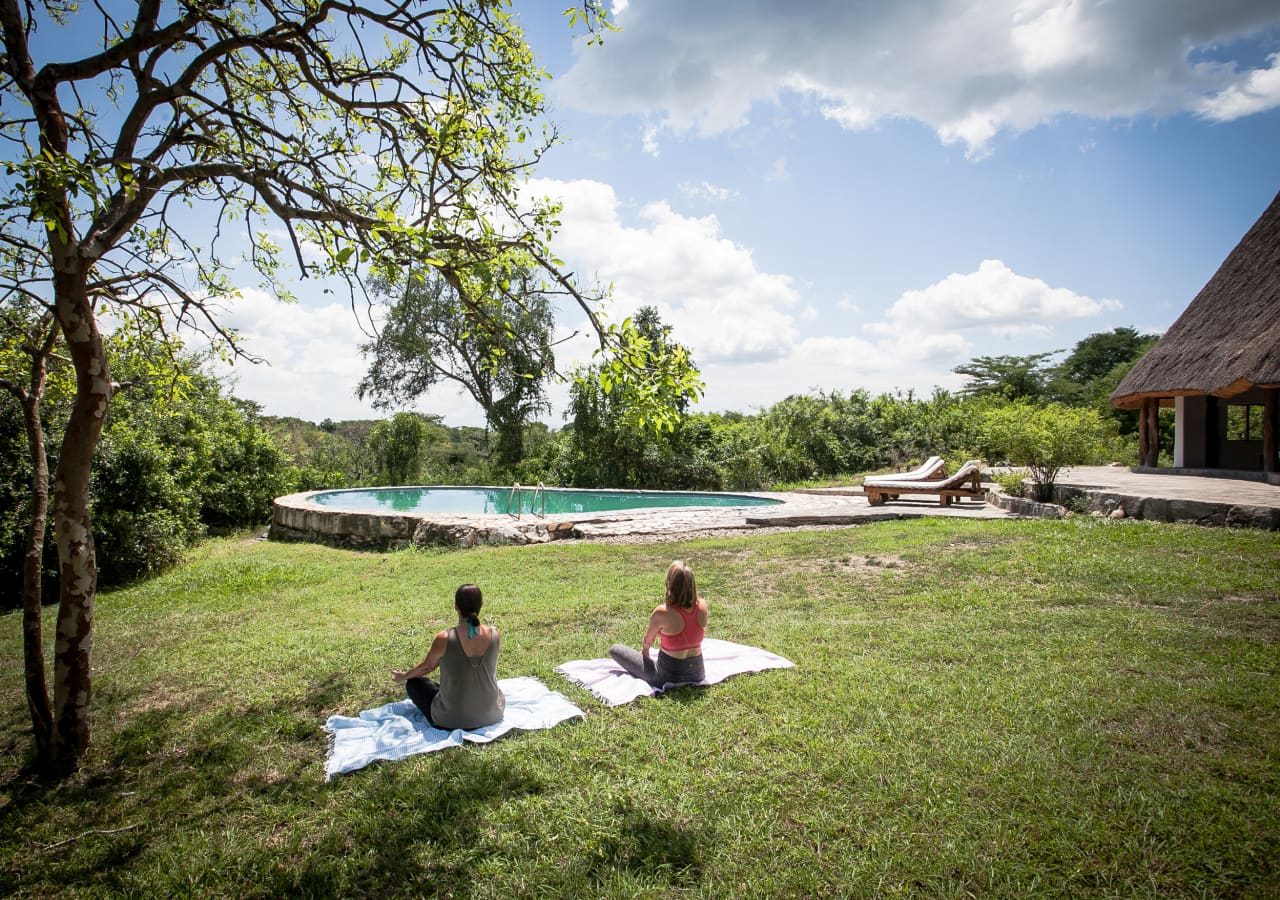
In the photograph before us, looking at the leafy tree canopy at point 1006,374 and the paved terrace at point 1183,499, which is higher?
the leafy tree canopy at point 1006,374

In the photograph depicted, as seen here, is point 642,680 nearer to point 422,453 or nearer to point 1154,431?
point 1154,431

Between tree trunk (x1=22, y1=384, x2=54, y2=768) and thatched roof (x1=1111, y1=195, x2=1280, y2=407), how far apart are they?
15330 mm

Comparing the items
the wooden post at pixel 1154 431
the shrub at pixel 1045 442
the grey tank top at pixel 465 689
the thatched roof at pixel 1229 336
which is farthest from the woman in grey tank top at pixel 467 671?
the wooden post at pixel 1154 431

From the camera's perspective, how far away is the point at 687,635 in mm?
4348

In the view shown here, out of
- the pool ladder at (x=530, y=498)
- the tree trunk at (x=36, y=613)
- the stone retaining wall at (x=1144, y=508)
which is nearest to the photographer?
the tree trunk at (x=36, y=613)

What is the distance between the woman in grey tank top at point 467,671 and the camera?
12.8 ft

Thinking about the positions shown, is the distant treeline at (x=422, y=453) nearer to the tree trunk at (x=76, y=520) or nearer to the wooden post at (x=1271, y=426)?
the wooden post at (x=1271, y=426)

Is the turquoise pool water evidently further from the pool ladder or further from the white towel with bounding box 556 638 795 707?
the white towel with bounding box 556 638 795 707

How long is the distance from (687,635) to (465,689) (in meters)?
1.42

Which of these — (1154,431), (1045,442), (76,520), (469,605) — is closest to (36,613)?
(76,520)

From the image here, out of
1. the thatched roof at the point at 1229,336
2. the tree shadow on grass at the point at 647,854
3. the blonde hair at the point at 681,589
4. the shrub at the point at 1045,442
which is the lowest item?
the tree shadow on grass at the point at 647,854

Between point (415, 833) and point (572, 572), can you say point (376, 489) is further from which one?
point (415, 833)

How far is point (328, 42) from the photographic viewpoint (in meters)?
Answer: 4.90

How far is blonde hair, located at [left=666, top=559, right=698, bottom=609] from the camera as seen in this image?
4.36 metres
